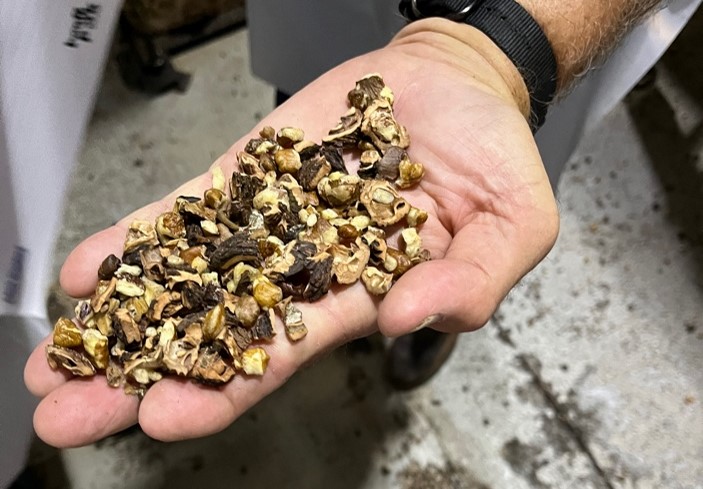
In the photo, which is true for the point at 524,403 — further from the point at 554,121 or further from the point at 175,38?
the point at 175,38

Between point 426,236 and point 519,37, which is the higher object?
point 519,37

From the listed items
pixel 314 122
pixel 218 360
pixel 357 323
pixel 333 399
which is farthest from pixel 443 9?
pixel 333 399

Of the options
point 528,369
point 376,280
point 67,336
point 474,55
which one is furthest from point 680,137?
point 67,336

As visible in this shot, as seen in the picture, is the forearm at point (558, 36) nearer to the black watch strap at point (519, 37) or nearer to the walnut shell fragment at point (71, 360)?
the black watch strap at point (519, 37)

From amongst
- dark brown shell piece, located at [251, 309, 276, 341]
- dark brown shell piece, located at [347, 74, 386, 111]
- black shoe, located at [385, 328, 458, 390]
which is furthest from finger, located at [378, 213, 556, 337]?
black shoe, located at [385, 328, 458, 390]

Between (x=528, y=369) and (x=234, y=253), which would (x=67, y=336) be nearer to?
(x=234, y=253)

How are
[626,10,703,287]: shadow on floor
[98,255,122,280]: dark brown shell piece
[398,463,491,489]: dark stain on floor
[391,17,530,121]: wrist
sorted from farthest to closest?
[626,10,703,287]: shadow on floor, [398,463,491,489]: dark stain on floor, [391,17,530,121]: wrist, [98,255,122,280]: dark brown shell piece

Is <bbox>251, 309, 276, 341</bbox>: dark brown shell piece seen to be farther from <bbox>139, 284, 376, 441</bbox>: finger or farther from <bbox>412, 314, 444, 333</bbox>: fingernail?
<bbox>412, 314, 444, 333</bbox>: fingernail
